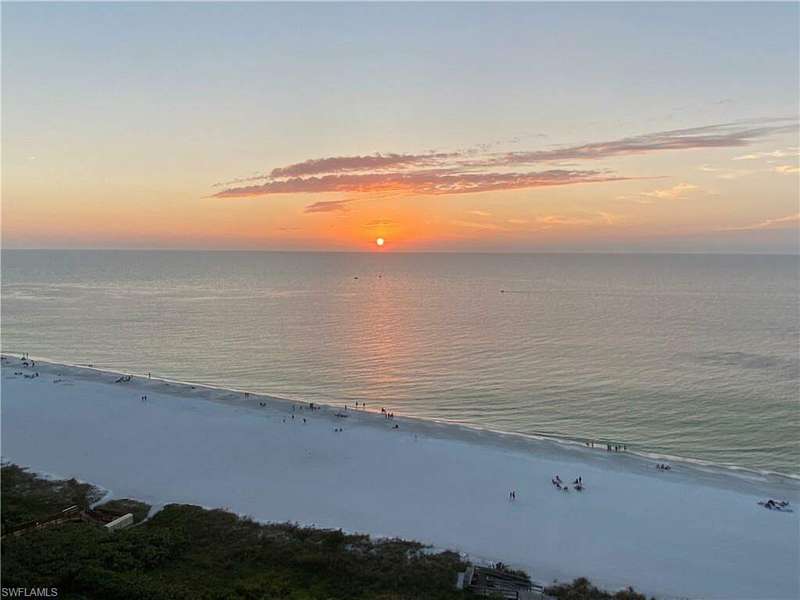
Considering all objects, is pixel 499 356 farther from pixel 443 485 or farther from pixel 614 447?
pixel 443 485

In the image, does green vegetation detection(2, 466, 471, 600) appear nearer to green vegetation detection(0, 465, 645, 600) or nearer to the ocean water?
green vegetation detection(0, 465, 645, 600)

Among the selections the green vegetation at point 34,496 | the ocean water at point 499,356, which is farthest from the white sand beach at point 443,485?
the ocean water at point 499,356

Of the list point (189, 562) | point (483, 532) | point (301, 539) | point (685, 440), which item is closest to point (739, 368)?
point (685, 440)

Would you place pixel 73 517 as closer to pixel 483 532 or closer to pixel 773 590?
pixel 483 532

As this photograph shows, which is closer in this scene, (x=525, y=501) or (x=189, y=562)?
(x=189, y=562)

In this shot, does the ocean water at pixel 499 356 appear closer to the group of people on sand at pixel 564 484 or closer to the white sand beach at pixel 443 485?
the white sand beach at pixel 443 485

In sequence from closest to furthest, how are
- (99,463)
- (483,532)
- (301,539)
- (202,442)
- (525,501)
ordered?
(301,539) < (483,532) < (525,501) < (99,463) < (202,442)
